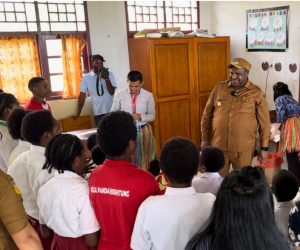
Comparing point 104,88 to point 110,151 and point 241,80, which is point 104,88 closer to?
point 241,80

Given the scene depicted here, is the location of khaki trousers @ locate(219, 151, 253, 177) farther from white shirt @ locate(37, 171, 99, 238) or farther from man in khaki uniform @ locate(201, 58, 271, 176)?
white shirt @ locate(37, 171, 99, 238)

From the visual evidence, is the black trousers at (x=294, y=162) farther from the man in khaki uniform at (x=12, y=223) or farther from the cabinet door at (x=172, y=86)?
the man in khaki uniform at (x=12, y=223)

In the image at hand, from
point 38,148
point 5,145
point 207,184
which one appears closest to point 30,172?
point 38,148

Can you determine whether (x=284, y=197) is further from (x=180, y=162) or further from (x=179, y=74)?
(x=179, y=74)

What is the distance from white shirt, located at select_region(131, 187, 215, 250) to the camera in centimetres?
120

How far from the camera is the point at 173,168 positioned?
125 centimetres

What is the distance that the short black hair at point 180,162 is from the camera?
1.24m

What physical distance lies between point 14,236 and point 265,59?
4548 mm

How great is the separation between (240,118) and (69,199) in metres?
1.72

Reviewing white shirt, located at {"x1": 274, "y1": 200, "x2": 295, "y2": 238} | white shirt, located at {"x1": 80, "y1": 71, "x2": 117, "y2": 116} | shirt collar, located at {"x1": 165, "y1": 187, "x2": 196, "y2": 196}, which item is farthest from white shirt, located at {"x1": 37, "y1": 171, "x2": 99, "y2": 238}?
white shirt, located at {"x1": 80, "y1": 71, "x2": 117, "y2": 116}

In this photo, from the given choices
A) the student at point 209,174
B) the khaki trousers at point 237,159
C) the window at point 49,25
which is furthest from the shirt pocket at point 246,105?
the window at point 49,25

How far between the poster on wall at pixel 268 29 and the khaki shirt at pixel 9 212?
14.2 ft

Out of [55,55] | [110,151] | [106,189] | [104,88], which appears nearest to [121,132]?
[110,151]

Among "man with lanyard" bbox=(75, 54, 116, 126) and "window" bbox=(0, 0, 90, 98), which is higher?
"window" bbox=(0, 0, 90, 98)
